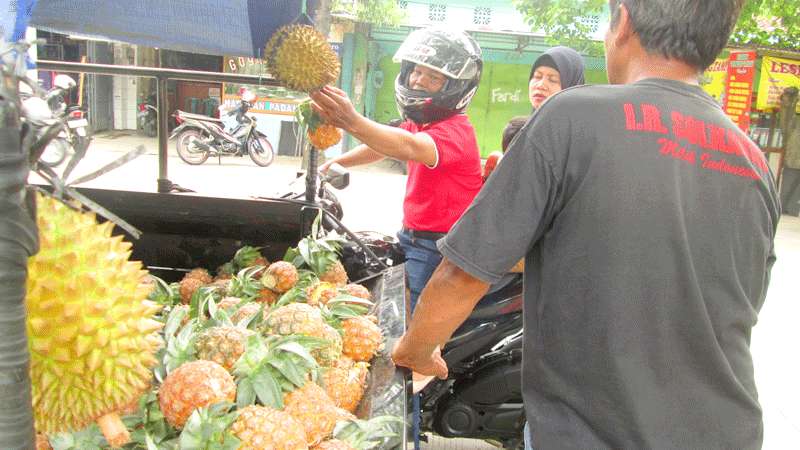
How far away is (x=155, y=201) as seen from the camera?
2941 mm

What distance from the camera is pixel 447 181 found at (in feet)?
10.3

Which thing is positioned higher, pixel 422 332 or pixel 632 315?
pixel 632 315

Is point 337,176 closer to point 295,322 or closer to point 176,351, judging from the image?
point 295,322

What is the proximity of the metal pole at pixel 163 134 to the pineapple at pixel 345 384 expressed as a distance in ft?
4.95

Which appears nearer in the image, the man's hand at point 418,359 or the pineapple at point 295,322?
the man's hand at point 418,359

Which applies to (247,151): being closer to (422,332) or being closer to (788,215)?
(788,215)

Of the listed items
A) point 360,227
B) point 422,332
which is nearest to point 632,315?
point 422,332

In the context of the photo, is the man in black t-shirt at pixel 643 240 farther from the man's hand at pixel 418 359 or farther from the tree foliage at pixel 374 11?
the tree foliage at pixel 374 11

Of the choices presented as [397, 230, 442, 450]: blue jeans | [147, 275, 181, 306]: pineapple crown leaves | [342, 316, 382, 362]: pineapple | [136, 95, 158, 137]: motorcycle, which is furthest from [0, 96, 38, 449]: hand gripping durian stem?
[136, 95, 158, 137]: motorcycle

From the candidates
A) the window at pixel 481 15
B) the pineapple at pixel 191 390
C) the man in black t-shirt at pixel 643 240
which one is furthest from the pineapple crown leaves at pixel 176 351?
the window at pixel 481 15

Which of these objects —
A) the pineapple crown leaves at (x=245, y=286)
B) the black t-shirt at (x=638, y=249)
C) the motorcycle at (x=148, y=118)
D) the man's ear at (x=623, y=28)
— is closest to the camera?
the black t-shirt at (x=638, y=249)

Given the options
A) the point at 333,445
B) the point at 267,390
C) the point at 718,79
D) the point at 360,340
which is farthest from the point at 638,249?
the point at 718,79

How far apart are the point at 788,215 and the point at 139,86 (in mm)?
17852

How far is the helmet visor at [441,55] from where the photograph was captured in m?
3.23
